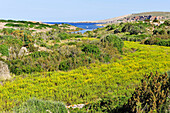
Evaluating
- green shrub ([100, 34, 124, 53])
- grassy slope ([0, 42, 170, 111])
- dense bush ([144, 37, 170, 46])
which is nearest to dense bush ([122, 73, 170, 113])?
grassy slope ([0, 42, 170, 111])

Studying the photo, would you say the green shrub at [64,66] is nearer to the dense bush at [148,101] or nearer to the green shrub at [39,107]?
the green shrub at [39,107]

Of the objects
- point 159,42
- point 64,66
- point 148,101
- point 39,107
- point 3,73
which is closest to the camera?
point 148,101

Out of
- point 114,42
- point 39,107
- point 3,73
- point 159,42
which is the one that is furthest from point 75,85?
point 159,42

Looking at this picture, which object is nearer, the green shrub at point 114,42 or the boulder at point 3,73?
the boulder at point 3,73

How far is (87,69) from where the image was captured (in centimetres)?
799

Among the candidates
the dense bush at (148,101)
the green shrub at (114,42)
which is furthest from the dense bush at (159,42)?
the dense bush at (148,101)

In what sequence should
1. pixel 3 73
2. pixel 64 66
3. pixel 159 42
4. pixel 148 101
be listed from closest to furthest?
1. pixel 148 101
2. pixel 3 73
3. pixel 64 66
4. pixel 159 42

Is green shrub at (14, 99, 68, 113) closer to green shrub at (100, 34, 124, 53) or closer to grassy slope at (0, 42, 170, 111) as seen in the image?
grassy slope at (0, 42, 170, 111)

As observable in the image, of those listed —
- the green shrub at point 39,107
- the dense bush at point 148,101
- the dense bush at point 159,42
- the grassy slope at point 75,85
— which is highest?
the dense bush at point 159,42

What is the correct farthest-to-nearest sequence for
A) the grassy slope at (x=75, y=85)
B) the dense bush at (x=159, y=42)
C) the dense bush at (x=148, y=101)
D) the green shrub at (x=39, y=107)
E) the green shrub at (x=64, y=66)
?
1. the dense bush at (x=159, y=42)
2. the green shrub at (x=64, y=66)
3. the grassy slope at (x=75, y=85)
4. the green shrub at (x=39, y=107)
5. the dense bush at (x=148, y=101)

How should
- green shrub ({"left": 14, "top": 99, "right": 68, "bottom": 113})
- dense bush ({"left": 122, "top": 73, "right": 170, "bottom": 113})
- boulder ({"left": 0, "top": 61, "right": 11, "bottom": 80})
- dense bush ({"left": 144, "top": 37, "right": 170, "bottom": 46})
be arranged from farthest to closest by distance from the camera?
dense bush ({"left": 144, "top": 37, "right": 170, "bottom": 46})
boulder ({"left": 0, "top": 61, "right": 11, "bottom": 80})
green shrub ({"left": 14, "top": 99, "right": 68, "bottom": 113})
dense bush ({"left": 122, "top": 73, "right": 170, "bottom": 113})

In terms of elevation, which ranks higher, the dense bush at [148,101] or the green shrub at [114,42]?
the green shrub at [114,42]

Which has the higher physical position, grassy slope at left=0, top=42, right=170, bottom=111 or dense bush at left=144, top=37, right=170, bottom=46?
dense bush at left=144, top=37, right=170, bottom=46

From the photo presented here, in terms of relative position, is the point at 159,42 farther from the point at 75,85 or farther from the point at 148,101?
the point at 148,101
